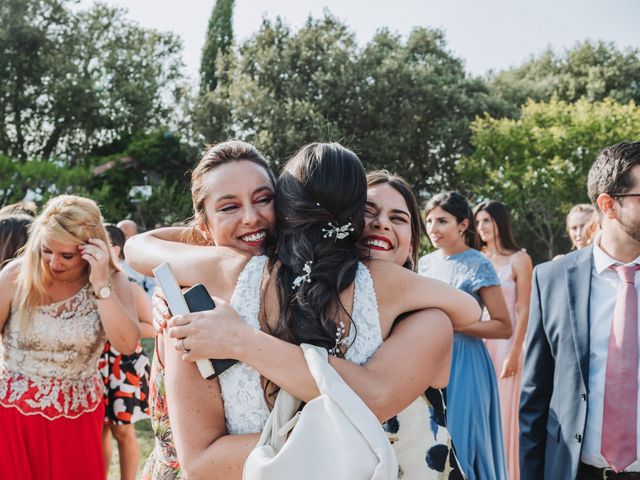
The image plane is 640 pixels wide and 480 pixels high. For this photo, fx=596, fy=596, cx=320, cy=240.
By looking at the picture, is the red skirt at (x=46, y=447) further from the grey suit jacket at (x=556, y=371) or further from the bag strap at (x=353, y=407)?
the bag strap at (x=353, y=407)

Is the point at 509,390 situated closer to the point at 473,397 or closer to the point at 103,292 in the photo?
the point at 473,397

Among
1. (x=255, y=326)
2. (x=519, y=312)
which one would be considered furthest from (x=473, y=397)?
(x=255, y=326)

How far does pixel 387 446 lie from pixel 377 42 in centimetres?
2593

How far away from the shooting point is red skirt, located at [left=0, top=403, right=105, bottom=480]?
11.7ft

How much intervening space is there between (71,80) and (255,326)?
89.4ft

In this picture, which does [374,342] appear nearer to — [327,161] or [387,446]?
[387,446]

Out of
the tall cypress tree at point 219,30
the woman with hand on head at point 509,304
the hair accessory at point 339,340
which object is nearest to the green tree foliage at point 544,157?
the tall cypress tree at point 219,30

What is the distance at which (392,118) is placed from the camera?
24.0m

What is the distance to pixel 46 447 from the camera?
362cm

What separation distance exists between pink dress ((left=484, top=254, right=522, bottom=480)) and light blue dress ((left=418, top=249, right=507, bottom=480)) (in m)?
0.49

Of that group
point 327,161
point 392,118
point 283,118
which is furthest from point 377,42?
point 327,161

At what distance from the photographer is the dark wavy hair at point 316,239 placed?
1737mm

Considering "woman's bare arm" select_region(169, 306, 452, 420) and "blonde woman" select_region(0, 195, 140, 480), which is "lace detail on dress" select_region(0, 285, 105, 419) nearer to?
"blonde woman" select_region(0, 195, 140, 480)

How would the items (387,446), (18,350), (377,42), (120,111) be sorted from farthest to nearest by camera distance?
(120,111), (377,42), (18,350), (387,446)
